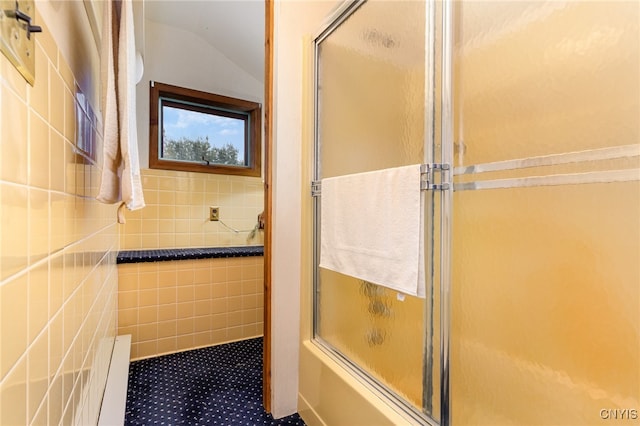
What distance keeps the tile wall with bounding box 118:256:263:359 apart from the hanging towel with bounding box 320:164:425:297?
1.18 meters

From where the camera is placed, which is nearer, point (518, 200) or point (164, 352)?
point (518, 200)

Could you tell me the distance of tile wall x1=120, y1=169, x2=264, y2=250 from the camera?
2377 mm

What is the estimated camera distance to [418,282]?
96 cm

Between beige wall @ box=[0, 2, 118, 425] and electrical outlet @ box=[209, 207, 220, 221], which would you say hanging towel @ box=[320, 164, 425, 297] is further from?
electrical outlet @ box=[209, 207, 220, 221]

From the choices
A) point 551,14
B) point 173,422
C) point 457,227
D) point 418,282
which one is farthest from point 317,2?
point 173,422

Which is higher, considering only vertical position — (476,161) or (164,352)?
(476,161)

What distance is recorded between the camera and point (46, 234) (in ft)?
1.83

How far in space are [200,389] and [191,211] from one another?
134cm

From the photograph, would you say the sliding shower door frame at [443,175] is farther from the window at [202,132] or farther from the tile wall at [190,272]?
the window at [202,132]

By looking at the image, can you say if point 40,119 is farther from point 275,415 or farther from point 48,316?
point 275,415

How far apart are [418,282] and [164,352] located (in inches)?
74.7

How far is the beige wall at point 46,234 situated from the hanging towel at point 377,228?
2.77 ft

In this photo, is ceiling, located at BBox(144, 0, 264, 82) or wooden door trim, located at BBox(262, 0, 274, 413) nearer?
wooden door trim, located at BBox(262, 0, 274, 413)

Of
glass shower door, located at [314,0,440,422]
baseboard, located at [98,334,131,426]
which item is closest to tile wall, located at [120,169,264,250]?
baseboard, located at [98,334,131,426]
